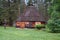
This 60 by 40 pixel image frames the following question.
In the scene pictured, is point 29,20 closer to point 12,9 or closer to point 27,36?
point 12,9

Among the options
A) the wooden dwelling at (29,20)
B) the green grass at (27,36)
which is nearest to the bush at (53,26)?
the green grass at (27,36)

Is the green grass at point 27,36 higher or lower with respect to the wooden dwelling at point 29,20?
higher

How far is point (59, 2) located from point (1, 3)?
34315 mm

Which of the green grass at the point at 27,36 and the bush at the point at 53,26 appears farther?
the bush at the point at 53,26

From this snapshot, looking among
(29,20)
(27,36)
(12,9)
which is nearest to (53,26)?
(27,36)

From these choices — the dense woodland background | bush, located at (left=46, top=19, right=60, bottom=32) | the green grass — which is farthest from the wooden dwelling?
the green grass

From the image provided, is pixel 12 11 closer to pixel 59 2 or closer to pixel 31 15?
pixel 31 15

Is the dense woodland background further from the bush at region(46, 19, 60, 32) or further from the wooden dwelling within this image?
the bush at region(46, 19, 60, 32)

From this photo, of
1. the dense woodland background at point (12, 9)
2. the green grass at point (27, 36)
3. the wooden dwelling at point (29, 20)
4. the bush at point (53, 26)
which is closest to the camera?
the green grass at point (27, 36)

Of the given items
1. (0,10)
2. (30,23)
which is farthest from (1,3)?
(30,23)

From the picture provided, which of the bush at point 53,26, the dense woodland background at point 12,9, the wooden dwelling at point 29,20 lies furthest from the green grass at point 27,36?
the dense woodland background at point 12,9

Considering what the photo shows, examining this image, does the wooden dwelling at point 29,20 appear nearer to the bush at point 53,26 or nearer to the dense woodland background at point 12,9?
the dense woodland background at point 12,9

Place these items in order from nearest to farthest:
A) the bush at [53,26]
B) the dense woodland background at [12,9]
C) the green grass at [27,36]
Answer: the green grass at [27,36], the bush at [53,26], the dense woodland background at [12,9]

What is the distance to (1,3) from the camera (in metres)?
46.8
